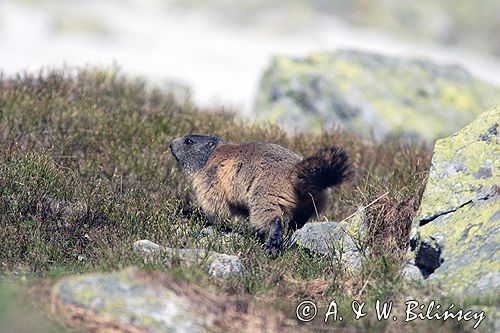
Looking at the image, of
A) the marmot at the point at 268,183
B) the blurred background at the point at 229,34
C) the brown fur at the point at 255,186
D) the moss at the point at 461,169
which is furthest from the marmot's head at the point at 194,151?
the blurred background at the point at 229,34

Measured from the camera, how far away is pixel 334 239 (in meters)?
7.01

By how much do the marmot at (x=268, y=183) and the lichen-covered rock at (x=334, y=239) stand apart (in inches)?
8.4

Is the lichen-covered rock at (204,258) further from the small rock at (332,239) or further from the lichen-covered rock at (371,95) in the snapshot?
the lichen-covered rock at (371,95)

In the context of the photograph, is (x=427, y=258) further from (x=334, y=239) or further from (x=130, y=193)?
(x=130, y=193)

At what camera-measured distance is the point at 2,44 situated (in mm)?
28375

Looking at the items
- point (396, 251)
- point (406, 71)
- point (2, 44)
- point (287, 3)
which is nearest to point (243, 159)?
point (396, 251)

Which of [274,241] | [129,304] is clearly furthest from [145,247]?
[129,304]

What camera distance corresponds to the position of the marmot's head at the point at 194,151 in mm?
8312

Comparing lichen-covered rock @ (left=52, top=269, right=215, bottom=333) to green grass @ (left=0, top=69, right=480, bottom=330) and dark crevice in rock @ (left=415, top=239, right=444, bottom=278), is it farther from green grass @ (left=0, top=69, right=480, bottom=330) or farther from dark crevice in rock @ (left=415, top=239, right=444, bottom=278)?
dark crevice in rock @ (left=415, top=239, right=444, bottom=278)

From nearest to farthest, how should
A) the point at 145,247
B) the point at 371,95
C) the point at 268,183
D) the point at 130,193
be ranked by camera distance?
the point at 145,247
the point at 268,183
the point at 130,193
the point at 371,95

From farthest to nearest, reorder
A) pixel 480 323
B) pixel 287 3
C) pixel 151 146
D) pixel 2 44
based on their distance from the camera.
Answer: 1. pixel 287 3
2. pixel 2 44
3. pixel 151 146
4. pixel 480 323

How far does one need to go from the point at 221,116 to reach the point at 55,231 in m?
4.75

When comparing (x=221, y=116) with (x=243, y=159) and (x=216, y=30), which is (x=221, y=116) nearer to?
(x=243, y=159)

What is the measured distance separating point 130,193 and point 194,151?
2.92ft
